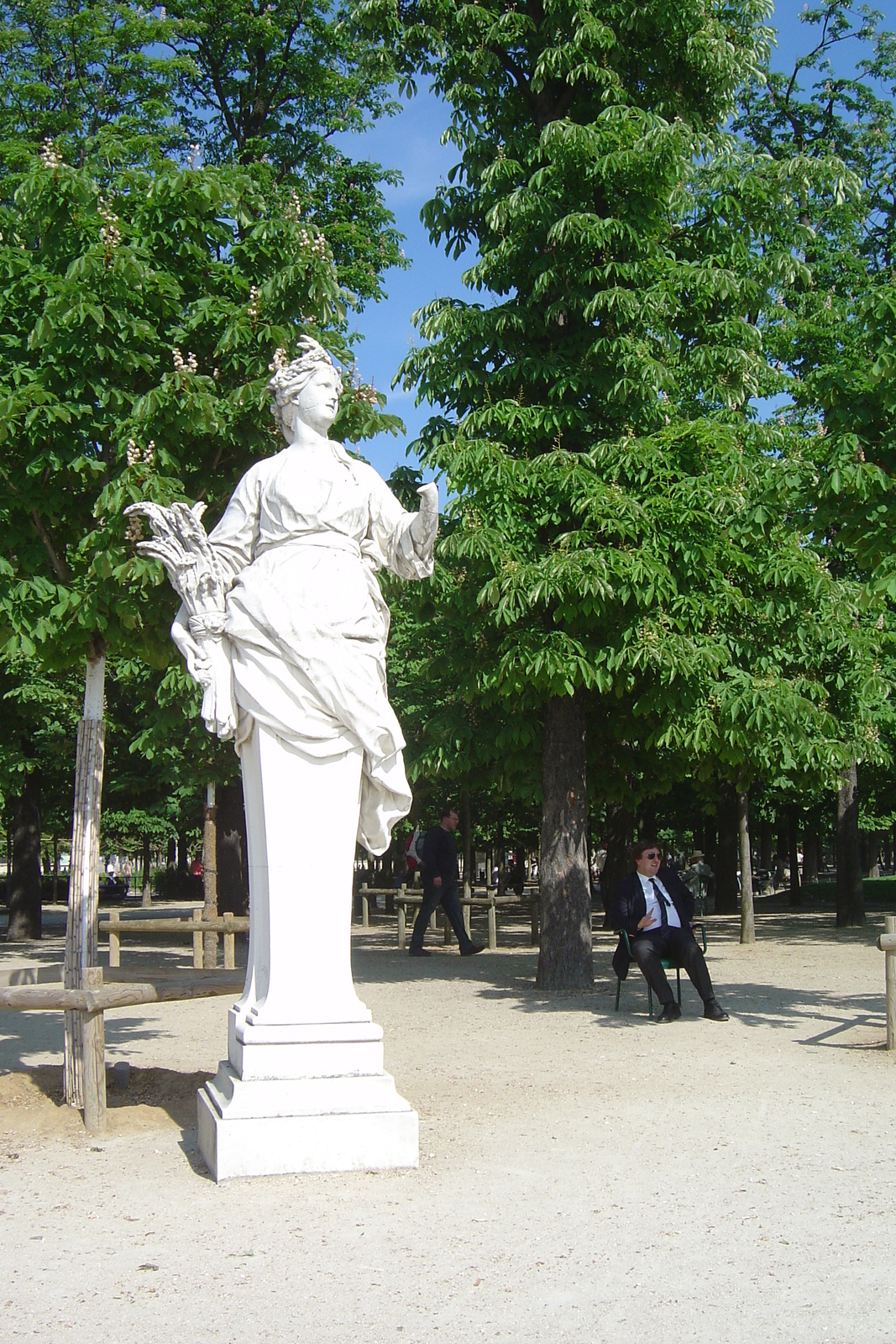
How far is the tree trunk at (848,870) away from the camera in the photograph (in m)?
20.6

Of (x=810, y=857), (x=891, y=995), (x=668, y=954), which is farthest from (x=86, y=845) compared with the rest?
(x=810, y=857)

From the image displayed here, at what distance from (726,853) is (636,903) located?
14.4m

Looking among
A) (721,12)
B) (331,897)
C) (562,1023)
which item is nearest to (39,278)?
(331,897)

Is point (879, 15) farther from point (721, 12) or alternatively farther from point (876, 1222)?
point (876, 1222)

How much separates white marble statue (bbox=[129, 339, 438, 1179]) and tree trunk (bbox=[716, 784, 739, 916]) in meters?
15.3

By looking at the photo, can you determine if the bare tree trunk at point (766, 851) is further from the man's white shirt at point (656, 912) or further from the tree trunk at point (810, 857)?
the man's white shirt at point (656, 912)

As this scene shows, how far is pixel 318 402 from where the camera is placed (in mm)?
6203

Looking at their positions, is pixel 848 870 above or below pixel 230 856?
below

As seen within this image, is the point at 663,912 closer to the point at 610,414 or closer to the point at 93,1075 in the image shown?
the point at 610,414

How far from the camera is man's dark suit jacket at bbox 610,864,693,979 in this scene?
379 inches

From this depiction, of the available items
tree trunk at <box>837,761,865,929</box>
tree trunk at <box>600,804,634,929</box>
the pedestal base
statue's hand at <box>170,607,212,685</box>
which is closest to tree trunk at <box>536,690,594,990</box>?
statue's hand at <box>170,607,212,685</box>

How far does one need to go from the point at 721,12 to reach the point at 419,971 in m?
10.5

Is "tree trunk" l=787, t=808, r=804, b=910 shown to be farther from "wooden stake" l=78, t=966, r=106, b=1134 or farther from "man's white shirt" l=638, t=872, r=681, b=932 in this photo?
"wooden stake" l=78, t=966, r=106, b=1134

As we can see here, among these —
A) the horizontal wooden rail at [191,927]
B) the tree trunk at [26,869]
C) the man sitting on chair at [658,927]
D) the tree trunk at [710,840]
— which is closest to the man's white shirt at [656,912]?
the man sitting on chair at [658,927]
